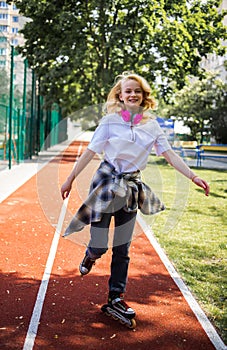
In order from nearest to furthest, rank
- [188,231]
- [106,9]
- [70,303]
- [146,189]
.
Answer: [146,189], [70,303], [188,231], [106,9]

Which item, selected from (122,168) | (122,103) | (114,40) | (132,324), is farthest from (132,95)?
(114,40)

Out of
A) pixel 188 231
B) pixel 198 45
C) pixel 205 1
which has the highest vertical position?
pixel 205 1

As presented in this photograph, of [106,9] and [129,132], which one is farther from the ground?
→ [106,9]

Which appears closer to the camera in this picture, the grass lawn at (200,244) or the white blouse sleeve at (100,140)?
the white blouse sleeve at (100,140)

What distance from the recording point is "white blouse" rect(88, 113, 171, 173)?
14.3ft

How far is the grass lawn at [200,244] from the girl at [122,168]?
1100 mm

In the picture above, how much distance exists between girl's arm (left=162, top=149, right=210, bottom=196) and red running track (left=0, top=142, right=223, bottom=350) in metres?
1.25

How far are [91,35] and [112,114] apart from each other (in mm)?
28100

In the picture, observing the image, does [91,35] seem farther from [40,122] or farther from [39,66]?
[40,122]

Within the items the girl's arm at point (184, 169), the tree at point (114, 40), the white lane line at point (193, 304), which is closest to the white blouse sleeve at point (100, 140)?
the girl's arm at point (184, 169)

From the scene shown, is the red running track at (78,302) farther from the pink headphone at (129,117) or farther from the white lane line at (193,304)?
the pink headphone at (129,117)

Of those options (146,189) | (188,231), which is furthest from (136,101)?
(188,231)

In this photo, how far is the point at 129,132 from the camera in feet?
14.4

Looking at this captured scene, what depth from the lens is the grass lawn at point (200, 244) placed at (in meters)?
5.56
